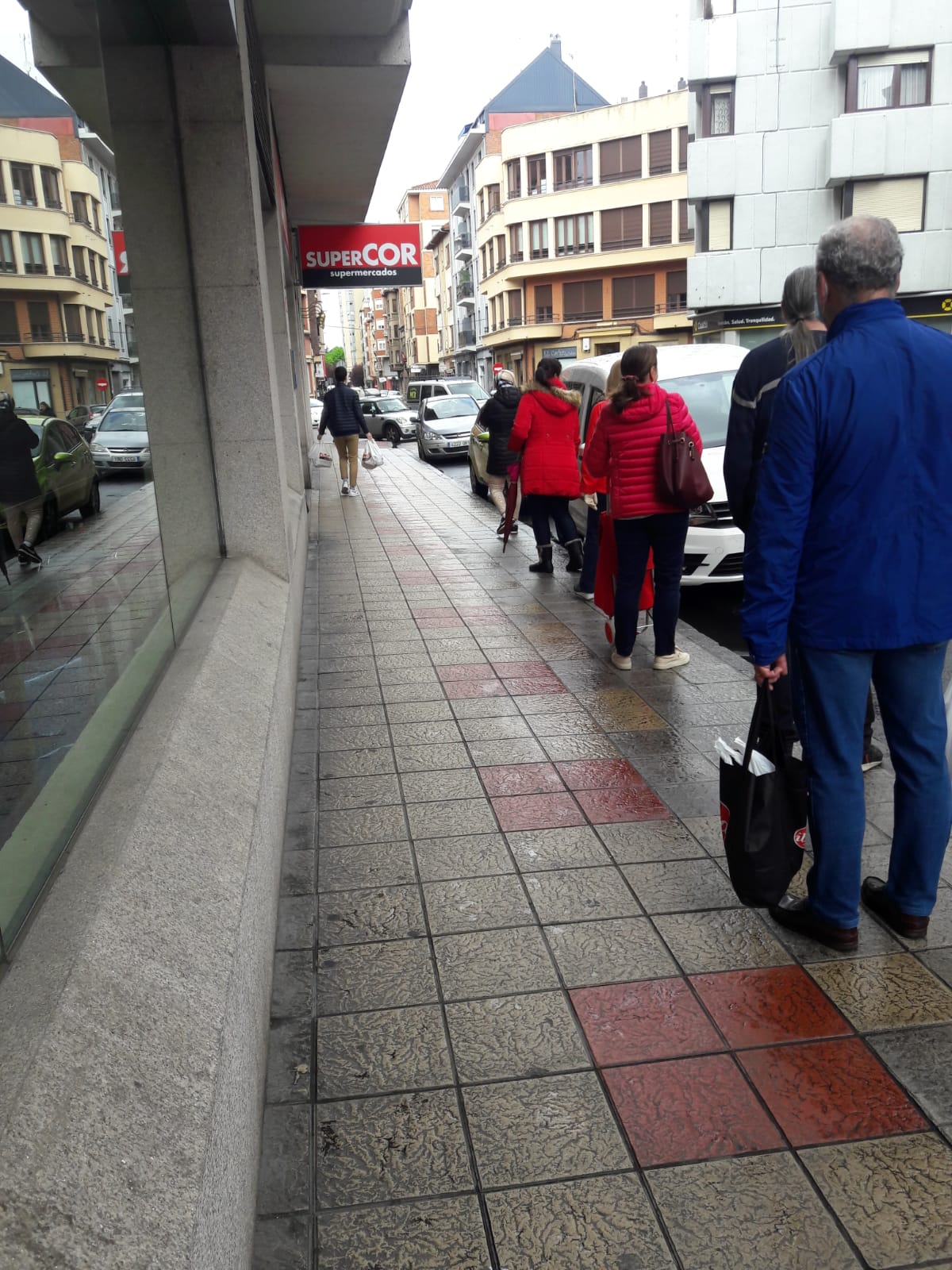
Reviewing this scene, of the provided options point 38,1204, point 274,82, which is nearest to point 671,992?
point 38,1204

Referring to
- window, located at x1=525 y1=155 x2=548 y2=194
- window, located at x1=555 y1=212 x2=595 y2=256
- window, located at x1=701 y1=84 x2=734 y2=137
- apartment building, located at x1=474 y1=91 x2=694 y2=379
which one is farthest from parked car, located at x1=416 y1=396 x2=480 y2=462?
window, located at x1=525 y1=155 x2=548 y2=194

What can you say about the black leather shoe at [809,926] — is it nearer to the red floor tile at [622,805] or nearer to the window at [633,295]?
the red floor tile at [622,805]

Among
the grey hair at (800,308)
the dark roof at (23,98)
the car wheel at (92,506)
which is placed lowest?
the car wheel at (92,506)

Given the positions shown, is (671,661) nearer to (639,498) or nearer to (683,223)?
(639,498)

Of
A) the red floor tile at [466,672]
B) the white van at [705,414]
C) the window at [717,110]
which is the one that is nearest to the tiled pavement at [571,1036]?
the red floor tile at [466,672]

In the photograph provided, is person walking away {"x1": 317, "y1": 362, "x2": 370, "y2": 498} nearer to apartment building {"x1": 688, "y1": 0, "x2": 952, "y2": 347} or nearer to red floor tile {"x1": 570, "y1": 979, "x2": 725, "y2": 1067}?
red floor tile {"x1": 570, "y1": 979, "x2": 725, "y2": 1067}

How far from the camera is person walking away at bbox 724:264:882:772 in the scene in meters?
4.27

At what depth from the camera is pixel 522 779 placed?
473cm

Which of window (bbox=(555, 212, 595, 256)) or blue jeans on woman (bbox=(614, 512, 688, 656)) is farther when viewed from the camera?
window (bbox=(555, 212, 595, 256))

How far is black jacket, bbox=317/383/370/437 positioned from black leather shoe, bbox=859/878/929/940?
1398cm

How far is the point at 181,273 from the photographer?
5.22 meters

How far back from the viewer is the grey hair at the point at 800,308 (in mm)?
4230

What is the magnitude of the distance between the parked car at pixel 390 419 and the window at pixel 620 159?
2096 cm

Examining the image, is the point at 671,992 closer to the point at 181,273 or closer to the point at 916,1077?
the point at 916,1077
